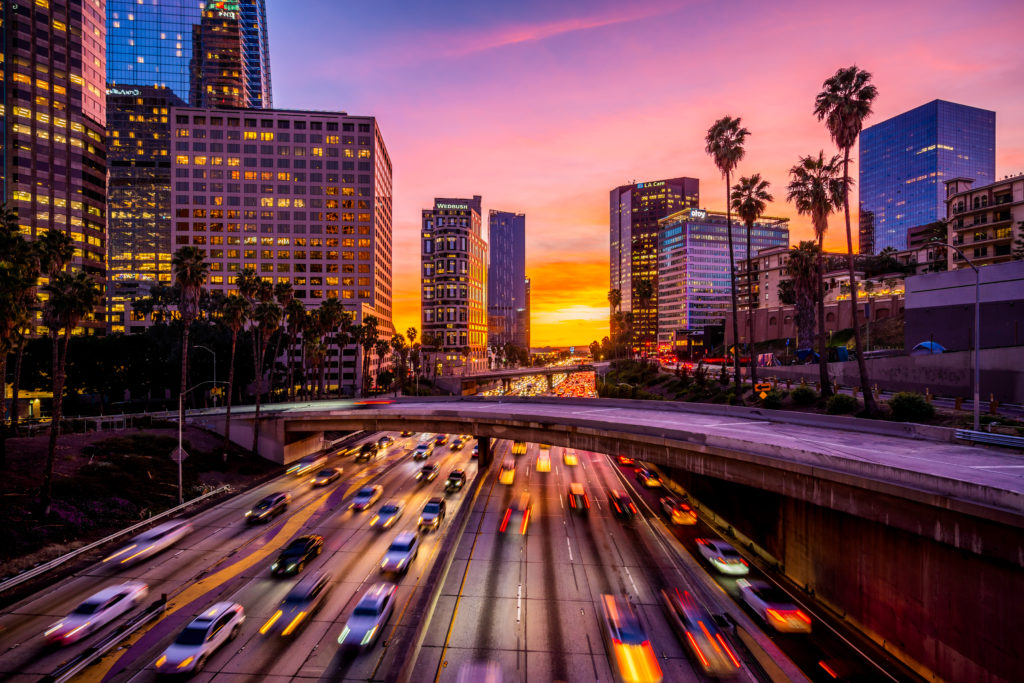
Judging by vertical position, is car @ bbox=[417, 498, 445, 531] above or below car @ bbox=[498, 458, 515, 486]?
above

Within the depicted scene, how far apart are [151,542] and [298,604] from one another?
1420 centimetres

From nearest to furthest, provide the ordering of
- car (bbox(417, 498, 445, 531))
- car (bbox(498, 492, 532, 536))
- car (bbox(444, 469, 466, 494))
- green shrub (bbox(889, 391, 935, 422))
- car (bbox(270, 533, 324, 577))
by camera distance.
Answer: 1. car (bbox(270, 533, 324, 577))
2. green shrub (bbox(889, 391, 935, 422))
3. car (bbox(417, 498, 445, 531))
4. car (bbox(498, 492, 532, 536))
5. car (bbox(444, 469, 466, 494))

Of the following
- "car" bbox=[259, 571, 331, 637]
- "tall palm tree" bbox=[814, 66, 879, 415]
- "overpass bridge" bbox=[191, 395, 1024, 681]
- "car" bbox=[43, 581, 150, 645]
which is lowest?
"car" bbox=[259, 571, 331, 637]

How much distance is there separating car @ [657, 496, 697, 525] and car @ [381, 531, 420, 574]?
60.8 ft

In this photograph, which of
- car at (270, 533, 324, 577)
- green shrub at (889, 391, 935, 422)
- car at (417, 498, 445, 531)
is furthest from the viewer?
car at (417, 498, 445, 531)

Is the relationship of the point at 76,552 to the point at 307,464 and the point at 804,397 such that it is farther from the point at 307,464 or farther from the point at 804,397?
the point at 804,397

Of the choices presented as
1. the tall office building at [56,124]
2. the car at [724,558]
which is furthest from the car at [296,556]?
the tall office building at [56,124]

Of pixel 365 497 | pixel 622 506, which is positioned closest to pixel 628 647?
pixel 622 506

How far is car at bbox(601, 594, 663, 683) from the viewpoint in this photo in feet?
55.1

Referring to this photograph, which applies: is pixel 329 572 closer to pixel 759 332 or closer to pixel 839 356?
pixel 839 356

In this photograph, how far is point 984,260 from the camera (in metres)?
72.8

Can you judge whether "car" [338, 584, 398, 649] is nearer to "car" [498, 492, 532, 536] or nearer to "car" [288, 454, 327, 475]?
"car" [498, 492, 532, 536]

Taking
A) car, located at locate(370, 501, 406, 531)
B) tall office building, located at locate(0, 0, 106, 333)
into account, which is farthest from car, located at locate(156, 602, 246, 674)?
tall office building, located at locate(0, 0, 106, 333)

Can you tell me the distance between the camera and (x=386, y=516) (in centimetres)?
3291
